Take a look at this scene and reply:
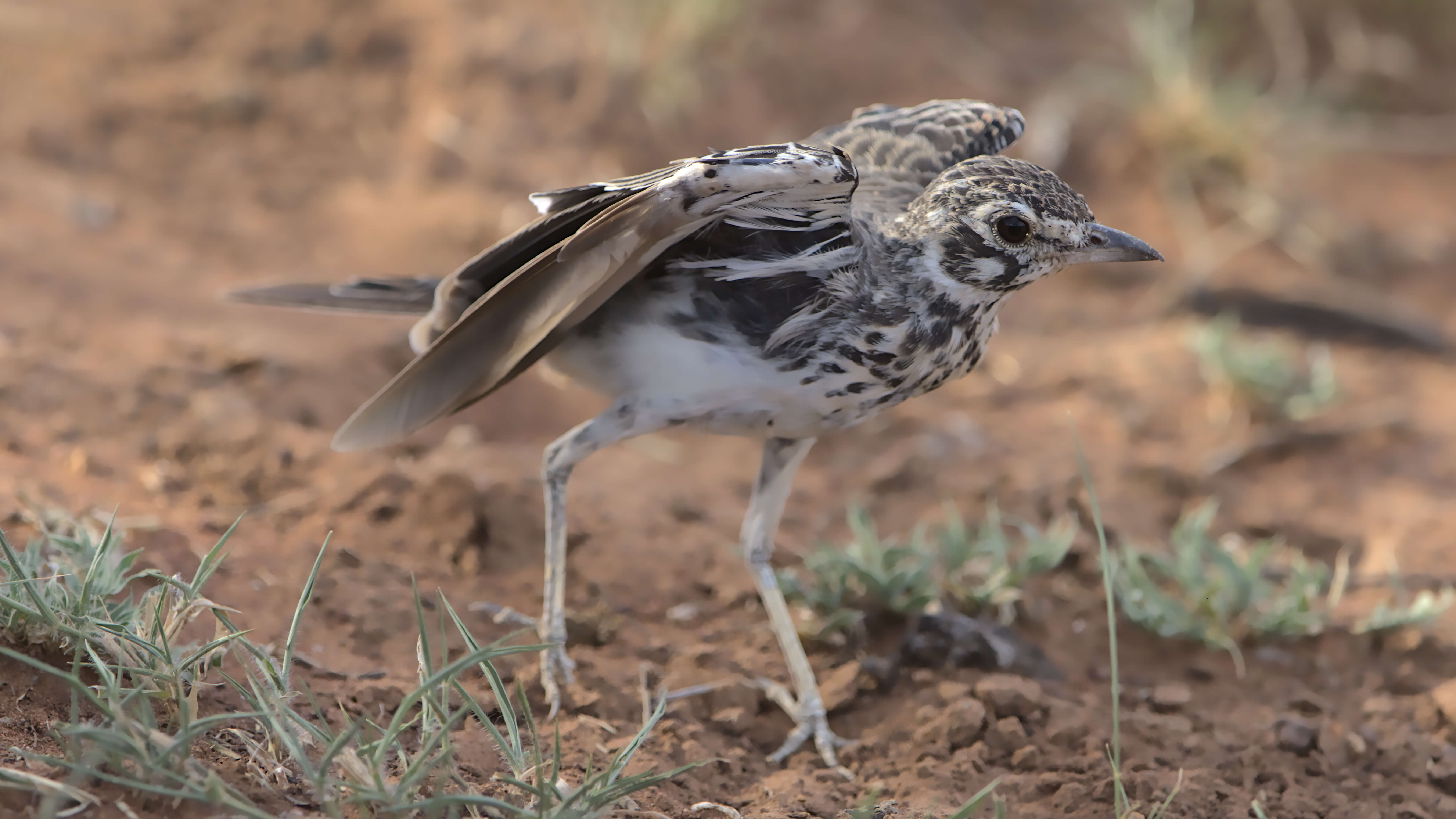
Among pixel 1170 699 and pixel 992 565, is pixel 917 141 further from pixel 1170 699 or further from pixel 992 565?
pixel 1170 699

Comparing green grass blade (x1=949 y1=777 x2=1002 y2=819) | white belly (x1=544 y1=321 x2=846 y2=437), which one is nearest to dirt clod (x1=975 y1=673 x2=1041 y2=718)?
green grass blade (x1=949 y1=777 x2=1002 y2=819)

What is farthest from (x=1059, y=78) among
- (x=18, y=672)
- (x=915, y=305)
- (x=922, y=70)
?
(x=18, y=672)

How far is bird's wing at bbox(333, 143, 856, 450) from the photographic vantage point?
105 inches

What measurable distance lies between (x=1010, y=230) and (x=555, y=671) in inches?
63.1

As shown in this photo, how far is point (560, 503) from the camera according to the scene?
3311mm

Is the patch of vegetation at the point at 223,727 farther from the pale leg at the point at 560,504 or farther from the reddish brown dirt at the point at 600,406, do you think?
the pale leg at the point at 560,504

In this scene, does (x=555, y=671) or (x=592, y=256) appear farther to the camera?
(x=555, y=671)

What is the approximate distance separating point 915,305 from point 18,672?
6.85 ft

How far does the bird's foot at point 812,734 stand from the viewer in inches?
124

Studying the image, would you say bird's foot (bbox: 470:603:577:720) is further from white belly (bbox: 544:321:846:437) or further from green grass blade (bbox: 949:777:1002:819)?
green grass blade (bbox: 949:777:1002:819)

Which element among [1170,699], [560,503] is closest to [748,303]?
[560,503]

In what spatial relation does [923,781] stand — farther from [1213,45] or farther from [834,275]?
[1213,45]

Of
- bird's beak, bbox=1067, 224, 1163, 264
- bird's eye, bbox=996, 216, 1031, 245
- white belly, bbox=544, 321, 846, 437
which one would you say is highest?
bird's eye, bbox=996, 216, 1031, 245

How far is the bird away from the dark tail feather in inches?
16.2
